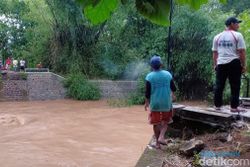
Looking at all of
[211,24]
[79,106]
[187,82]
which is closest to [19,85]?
[79,106]

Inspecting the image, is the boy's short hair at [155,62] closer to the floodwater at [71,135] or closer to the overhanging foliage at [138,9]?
the floodwater at [71,135]

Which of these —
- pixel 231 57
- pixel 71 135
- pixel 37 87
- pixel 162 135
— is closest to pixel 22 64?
pixel 37 87

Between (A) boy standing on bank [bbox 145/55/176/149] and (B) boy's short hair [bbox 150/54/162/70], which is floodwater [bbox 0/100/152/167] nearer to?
(A) boy standing on bank [bbox 145/55/176/149]

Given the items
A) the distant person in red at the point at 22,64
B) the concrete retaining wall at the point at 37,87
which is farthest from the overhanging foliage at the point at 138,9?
the distant person in red at the point at 22,64

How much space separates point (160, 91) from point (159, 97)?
2.8 inches

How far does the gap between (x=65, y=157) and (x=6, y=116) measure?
5.30m

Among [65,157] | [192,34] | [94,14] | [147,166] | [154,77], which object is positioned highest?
[192,34]

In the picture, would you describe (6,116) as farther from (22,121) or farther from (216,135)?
(216,135)

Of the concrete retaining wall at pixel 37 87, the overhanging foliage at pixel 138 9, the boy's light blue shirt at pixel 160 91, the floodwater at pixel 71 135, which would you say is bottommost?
the floodwater at pixel 71 135

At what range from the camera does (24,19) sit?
65.8 feet

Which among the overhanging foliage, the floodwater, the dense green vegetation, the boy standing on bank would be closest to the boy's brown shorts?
the boy standing on bank

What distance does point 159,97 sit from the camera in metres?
4.58

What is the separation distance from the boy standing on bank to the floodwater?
2.32 metres

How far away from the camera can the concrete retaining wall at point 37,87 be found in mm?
15859
